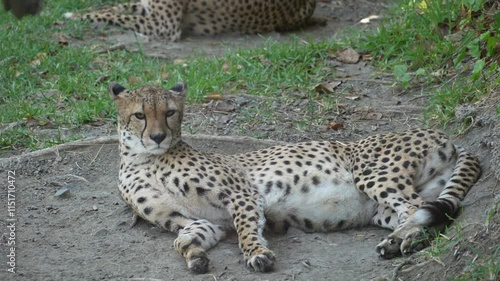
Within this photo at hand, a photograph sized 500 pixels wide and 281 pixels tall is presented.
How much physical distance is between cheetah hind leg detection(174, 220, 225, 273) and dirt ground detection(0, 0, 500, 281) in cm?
6

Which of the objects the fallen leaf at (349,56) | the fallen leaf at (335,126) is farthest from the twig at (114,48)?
the fallen leaf at (335,126)

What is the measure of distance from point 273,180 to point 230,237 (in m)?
0.46

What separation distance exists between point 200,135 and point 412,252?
245cm

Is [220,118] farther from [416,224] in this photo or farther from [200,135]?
[416,224]

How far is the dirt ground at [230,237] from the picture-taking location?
13.4 feet

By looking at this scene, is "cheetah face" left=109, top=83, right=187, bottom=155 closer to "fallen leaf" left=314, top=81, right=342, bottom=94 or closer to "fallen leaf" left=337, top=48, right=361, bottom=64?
"fallen leaf" left=314, top=81, right=342, bottom=94

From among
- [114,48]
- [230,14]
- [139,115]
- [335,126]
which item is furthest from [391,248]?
[230,14]

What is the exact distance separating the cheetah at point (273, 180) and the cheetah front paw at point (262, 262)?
0.23m

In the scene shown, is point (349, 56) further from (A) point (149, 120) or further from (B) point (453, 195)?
(B) point (453, 195)

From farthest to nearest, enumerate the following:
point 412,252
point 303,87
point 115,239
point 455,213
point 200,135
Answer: point 303,87 < point 200,135 < point 115,239 < point 455,213 < point 412,252

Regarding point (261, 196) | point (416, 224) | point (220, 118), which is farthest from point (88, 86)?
point (416, 224)

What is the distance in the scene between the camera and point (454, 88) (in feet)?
20.0

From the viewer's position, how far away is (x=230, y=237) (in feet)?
15.3

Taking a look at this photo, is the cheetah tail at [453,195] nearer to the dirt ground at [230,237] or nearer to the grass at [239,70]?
the dirt ground at [230,237]
